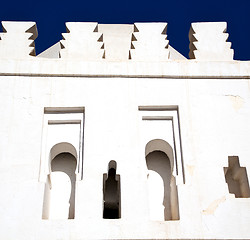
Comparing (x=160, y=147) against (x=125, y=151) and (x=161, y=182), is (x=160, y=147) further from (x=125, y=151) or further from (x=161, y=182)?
(x=125, y=151)

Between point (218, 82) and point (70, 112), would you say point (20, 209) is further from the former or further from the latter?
point (218, 82)

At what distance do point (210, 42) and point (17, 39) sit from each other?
320 cm

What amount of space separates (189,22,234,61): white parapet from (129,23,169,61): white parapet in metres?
0.48

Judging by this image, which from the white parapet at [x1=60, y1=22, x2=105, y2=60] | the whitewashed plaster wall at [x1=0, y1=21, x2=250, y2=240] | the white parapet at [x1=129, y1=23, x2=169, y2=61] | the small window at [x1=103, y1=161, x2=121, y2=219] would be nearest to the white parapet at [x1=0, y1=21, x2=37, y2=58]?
the whitewashed plaster wall at [x1=0, y1=21, x2=250, y2=240]

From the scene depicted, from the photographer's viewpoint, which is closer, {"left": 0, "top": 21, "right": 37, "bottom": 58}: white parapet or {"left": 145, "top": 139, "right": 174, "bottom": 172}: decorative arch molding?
{"left": 145, "top": 139, "right": 174, "bottom": 172}: decorative arch molding

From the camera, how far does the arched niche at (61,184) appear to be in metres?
6.30

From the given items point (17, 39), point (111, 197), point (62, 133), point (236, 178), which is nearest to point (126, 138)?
point (62, 133)

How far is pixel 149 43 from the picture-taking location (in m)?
7.55

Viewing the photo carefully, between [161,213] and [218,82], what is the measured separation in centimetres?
222

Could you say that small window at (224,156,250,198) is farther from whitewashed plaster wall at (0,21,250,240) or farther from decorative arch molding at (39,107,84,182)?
decorative arch molding at (39,107,84,182)

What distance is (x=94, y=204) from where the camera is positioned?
596 cm

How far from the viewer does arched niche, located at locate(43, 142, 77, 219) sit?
630 cm

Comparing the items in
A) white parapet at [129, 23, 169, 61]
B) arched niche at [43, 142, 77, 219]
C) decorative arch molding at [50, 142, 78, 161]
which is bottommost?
arched niche at [43, 142, 77, 219]

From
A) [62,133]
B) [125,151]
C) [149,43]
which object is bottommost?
[125,151]
